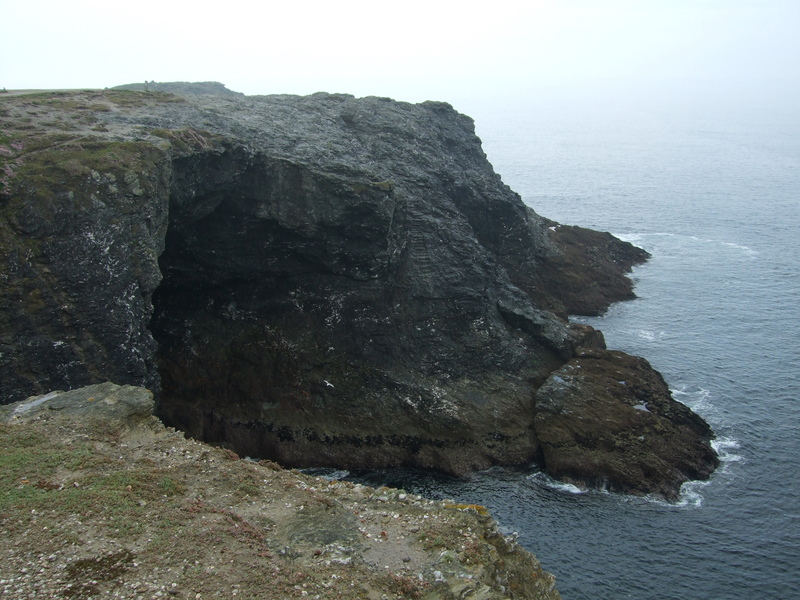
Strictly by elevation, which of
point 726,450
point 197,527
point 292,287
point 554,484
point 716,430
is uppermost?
point 292,287

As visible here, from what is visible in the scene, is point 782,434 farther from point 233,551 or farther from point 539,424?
point 233,551

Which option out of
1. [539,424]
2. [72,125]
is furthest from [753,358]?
[72,125]

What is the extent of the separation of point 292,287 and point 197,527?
104 feet

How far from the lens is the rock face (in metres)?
40.5

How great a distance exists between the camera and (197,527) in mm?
22938

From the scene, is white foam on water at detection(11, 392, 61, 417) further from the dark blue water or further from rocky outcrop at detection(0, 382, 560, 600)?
the dark blue water

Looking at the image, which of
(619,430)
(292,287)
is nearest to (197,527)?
(292,287)

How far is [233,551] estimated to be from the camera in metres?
22.1

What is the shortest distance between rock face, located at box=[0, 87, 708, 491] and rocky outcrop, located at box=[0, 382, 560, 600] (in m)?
11.4

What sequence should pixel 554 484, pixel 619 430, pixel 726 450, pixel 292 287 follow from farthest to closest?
pixel 292 287, pixel 619 430, pixel 726 450, pixel 554 484

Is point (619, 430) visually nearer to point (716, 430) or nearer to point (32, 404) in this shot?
point (716, 430)

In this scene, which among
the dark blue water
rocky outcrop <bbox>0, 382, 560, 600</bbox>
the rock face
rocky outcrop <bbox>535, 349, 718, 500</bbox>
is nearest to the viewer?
rocky outcrop <bbox>0, 382, 560, 600</bbox>

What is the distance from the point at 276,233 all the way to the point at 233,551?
31.7 meters

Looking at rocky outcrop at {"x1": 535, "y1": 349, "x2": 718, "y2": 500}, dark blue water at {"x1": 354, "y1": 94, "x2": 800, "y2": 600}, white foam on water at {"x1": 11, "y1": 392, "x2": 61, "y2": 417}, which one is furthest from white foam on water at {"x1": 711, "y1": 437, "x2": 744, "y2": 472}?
white foam on water at {"x1": 11, "y1": 392, "x2": 61, "y2": 417}
